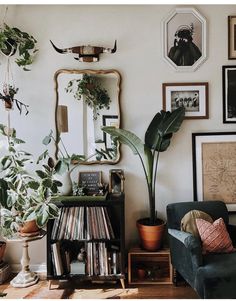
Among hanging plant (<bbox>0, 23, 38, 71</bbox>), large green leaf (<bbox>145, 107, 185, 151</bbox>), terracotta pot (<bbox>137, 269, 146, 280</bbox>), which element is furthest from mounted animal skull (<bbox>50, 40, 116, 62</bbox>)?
terracotta pot (<bbox>137, 269, 146, 280</bbox>)

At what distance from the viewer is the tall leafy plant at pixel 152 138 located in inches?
119

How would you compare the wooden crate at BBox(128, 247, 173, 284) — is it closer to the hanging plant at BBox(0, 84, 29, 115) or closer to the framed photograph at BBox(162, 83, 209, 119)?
the framed photograph at BBox(162, 83, 209, 119)

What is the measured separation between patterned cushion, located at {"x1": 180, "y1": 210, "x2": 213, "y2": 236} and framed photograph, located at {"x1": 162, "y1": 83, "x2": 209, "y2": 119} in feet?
2.95

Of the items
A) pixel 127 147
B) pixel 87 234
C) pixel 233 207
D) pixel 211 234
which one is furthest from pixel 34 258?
Result: pixel 233 207

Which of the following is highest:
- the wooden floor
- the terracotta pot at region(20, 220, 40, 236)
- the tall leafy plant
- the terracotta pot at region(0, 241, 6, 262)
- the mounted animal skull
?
the mounted animal skull

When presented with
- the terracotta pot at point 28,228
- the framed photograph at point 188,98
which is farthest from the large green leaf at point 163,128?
the terracotta pot at point 28,228

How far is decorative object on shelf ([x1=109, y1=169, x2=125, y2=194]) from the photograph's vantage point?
321cm

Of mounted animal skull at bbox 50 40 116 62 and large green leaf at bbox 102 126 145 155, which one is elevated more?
mounted animal skull at bbox 50 40 116 62

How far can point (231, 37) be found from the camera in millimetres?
3189

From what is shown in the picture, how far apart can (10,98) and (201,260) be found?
6.82 ft

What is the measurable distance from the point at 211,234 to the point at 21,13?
254 cm

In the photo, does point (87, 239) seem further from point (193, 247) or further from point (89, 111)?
point (89, 111)

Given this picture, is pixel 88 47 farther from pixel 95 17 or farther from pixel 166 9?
pixel 166 9

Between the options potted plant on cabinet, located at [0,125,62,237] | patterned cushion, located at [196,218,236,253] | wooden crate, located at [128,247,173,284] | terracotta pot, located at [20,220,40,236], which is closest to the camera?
patterned cushion, located at [196,218,236,253]
